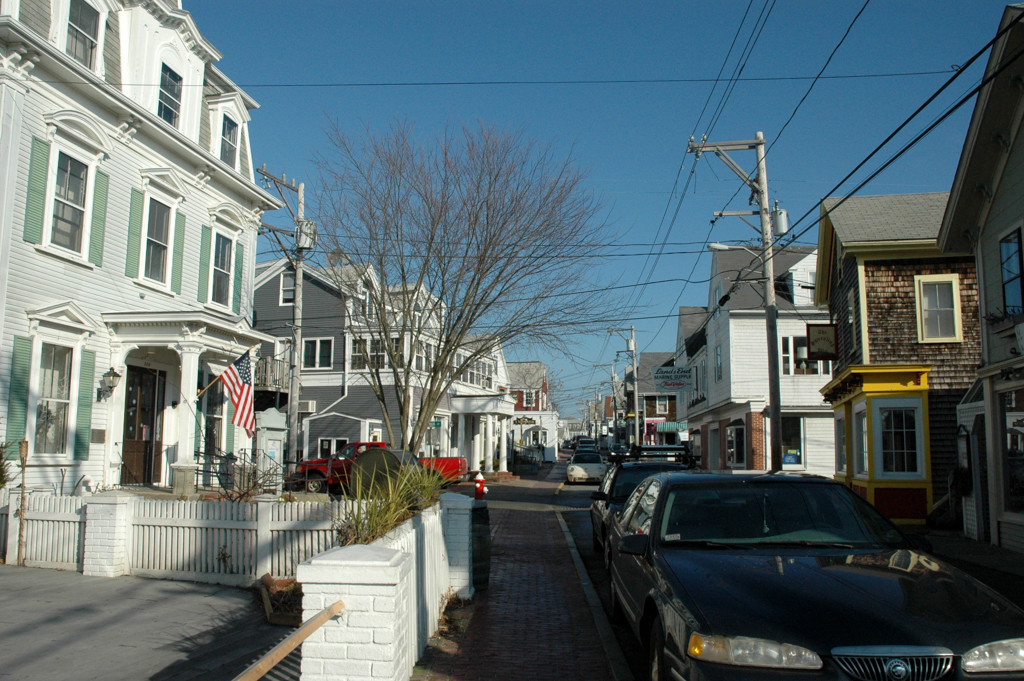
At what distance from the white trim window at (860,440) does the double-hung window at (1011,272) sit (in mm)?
5670

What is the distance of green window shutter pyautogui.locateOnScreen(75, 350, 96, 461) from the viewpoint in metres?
14.5

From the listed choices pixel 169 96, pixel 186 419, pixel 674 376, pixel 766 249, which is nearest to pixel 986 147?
pixel 766 249

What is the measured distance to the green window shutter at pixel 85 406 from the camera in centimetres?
1450

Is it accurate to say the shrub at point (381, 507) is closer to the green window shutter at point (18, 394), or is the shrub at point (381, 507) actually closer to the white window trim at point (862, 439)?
the green window shutter at point (18, 394)

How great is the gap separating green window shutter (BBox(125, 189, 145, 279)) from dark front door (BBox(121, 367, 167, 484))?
2.05 m

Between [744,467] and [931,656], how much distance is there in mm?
29016

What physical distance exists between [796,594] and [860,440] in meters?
16.8

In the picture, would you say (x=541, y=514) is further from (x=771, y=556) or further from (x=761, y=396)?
(x=771, y=556)

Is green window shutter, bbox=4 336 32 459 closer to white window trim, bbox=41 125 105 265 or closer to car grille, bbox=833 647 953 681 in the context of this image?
white window trim, bbox=41 125 105 265

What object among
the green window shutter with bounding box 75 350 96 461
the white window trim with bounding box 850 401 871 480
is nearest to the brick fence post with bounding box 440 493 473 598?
the green window shutter with bounding box 75 350 96 461

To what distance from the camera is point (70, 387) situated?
47.1ft

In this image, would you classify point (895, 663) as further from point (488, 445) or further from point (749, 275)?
point (488, 445)

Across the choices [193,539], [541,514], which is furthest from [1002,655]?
[541,514]

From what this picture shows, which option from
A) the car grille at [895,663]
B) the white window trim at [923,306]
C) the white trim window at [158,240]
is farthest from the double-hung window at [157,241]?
the white window trim at [923,306]
